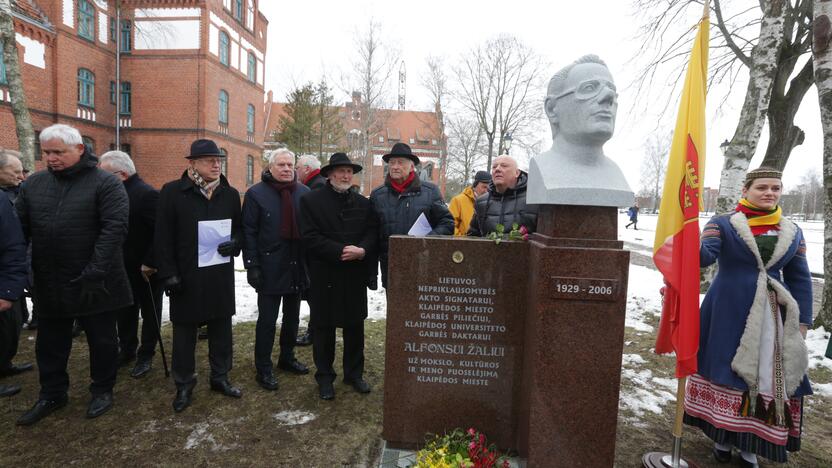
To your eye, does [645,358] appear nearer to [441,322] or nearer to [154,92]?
[441,322]

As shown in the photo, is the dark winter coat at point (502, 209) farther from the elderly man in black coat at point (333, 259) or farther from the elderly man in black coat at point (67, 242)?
the elderly man in black coat at point (67, 242)

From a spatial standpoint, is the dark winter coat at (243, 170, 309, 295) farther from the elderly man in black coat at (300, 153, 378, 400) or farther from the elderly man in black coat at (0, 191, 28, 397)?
the elderly man in black coat at (0, 191, 28, 397)

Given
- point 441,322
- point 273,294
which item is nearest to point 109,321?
point 273,294

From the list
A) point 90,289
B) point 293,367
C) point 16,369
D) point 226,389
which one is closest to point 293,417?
point 226,389

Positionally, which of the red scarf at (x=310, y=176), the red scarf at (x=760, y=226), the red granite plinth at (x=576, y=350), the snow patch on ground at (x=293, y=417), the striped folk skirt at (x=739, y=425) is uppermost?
the red scarf at (x=310, y=176)

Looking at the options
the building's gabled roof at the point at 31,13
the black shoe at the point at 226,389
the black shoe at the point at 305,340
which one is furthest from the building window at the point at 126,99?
the black shoe at the point at 226,389

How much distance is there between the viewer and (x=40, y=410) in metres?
3.29

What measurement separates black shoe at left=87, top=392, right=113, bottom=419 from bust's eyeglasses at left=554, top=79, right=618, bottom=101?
3.94 meters

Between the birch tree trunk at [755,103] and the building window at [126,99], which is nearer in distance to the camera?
the birch tree trunk at [755,103]

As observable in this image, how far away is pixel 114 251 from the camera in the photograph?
129 inches

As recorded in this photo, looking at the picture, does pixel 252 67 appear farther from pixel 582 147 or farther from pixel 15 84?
pixel 582 147

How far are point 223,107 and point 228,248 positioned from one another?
76.0 ft

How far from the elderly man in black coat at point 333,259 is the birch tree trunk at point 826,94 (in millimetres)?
5359

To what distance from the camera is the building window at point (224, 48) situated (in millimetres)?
23281
